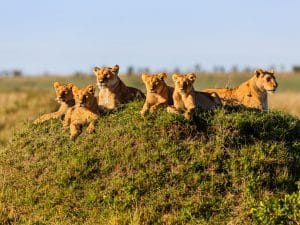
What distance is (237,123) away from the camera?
13.1 metres

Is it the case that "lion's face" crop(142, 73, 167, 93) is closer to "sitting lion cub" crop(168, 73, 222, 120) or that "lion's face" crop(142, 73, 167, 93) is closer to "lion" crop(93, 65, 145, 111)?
"sitting lion cub" crop(168, 73, 222, 120)

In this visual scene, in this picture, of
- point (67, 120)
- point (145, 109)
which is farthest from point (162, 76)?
point (67, 120)

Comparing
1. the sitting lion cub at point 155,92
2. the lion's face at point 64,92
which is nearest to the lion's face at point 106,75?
the lion's face at point 64,92

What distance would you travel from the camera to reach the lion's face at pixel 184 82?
42.8ft

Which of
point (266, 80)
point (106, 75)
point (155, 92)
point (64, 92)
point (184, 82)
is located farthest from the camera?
point (266, 80)

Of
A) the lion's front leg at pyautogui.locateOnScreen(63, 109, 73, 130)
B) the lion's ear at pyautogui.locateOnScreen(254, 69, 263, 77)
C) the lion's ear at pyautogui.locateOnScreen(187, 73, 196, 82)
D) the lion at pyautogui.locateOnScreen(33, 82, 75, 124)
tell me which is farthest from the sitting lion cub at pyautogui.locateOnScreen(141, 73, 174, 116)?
the lion's ear at pyautogui.locateOnScreen(254, 69, 263, 77)

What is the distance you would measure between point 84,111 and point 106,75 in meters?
0.86

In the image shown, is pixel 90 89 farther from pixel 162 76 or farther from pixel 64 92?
pixel 162 76

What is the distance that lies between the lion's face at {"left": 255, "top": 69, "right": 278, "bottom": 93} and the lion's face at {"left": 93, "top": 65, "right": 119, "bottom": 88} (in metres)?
2.82

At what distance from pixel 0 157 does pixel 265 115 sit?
5069mm

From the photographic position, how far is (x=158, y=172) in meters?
12.5

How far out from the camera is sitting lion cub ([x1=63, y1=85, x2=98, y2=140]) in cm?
1362

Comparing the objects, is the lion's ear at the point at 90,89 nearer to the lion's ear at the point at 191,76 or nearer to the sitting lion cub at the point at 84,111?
the sitting lion cub at the point at 84,111

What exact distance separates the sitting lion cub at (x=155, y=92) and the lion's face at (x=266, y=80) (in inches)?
93.8
